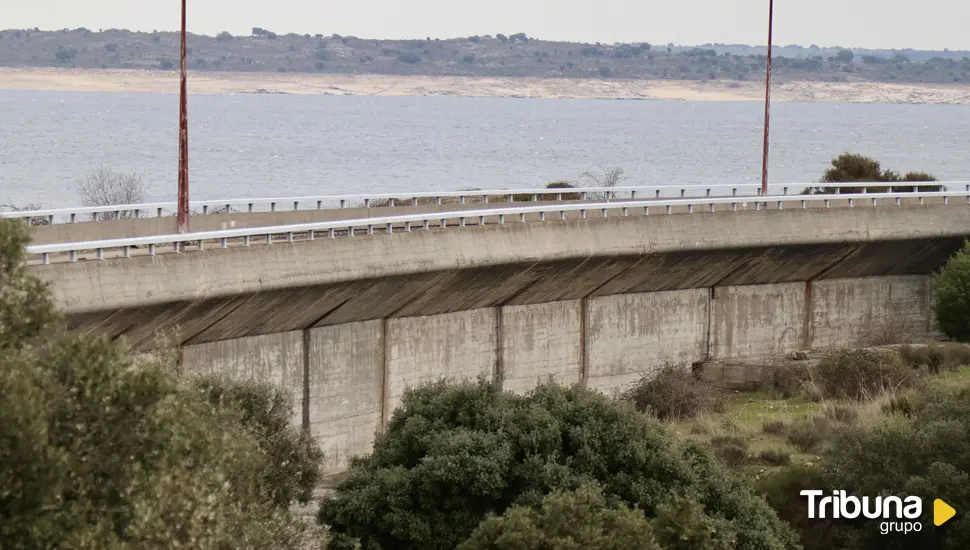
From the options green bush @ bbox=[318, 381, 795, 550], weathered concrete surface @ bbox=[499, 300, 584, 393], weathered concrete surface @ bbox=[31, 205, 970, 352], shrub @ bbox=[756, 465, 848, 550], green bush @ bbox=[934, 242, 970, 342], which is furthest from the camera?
green bush @ bbox=[934, 242, 970, 342]

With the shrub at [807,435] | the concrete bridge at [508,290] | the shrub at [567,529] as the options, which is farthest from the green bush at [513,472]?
the shrub at [807,435]

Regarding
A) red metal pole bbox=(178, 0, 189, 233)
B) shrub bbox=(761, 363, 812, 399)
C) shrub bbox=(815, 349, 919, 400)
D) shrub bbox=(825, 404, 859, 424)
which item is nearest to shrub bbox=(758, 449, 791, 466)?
shrub bbox=(825, 404, 859, 424)

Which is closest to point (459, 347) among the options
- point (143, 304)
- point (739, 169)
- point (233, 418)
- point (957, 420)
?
point (143, 304)

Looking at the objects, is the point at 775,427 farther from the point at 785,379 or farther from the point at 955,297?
the point at 955,297

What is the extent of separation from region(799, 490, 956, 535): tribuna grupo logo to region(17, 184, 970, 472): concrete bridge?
31.2 ft

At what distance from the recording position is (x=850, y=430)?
26031 mm

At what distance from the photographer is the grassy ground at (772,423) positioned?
2962 centimetres

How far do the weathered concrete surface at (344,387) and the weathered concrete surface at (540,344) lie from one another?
382cm

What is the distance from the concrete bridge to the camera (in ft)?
88.8

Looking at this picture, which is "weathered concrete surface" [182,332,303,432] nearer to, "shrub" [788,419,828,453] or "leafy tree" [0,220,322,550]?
"shrub" [788,419,828,453]

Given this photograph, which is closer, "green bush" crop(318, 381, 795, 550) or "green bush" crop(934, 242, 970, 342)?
"green bush" crop(318, 381, 795, 550)

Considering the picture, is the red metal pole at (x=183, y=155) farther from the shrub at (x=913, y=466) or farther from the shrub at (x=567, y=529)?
the shrub at (x=913, y=466)

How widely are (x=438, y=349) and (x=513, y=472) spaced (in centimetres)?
1207

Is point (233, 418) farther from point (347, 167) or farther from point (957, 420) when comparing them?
point (347, 167)
